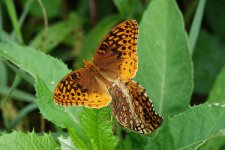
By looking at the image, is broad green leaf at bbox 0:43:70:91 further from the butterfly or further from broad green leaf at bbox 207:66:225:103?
broad green leaf at bbox 207:66:225:103

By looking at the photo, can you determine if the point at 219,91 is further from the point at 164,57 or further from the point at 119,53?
the point at 119,53

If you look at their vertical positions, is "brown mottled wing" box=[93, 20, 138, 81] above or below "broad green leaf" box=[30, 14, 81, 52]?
below

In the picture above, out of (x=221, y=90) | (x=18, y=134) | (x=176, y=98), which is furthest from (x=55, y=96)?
(x=221, y=90)

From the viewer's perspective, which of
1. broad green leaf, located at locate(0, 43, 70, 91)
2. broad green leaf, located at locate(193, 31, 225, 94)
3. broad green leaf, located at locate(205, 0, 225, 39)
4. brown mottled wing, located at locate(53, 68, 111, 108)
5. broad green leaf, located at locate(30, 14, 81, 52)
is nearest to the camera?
brown mottled wing, located at locate(53, 68, 111, 108)

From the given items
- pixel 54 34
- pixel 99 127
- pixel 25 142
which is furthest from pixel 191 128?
pixel 54 34

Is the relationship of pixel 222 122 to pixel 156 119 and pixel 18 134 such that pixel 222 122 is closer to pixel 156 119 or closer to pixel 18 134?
pixel 156 119

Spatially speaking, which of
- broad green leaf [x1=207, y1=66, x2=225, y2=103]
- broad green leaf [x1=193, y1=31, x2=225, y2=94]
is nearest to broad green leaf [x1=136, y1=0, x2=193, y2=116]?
broad green leaf [x1=207, y1=66, x2=225, y2=103]
